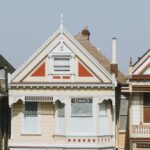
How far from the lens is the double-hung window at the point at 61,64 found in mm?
33875

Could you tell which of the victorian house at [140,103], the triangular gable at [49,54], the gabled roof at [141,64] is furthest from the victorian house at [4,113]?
the gabled roof at [141,64]

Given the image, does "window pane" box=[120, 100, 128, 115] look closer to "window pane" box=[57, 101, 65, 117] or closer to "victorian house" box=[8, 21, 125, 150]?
"victorian house" box=[8, 21, 125, 150]

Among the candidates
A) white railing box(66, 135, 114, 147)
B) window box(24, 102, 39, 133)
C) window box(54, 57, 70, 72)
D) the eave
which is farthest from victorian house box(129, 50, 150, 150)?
window box(24, 102, 39, 133)

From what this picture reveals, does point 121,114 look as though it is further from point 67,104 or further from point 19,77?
point 19,77

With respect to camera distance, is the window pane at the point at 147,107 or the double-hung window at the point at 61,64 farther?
the window pane at the point at 147,107

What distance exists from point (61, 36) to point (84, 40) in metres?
5.58

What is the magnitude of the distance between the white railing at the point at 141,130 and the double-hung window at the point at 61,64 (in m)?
5.45

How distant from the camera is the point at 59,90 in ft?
111

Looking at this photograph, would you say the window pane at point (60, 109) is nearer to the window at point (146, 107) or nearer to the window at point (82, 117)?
the window at point (82, 117)

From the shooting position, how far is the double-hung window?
33.9m

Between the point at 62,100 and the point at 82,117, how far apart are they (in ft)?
5.24

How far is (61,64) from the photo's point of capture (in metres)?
33.9

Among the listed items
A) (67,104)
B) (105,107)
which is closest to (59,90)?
(67,104)

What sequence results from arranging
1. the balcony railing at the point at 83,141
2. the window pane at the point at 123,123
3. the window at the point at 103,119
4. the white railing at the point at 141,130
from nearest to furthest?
the balcony railing at the point at 83,141
the window at the point at 103,119
the white railing at the point at 141,130
the window pane at the point at 123,123
